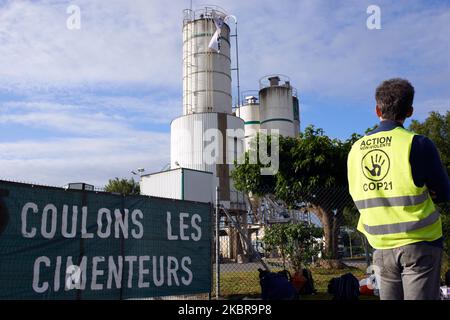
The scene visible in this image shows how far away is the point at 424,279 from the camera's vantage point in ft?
7.50

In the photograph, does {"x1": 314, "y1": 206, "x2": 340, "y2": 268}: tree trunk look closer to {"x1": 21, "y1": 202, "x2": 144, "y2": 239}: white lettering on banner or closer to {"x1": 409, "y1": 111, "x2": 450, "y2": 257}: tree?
{"x1": 409, "y1": 111, "x2": 450, "y2": 257}: tree

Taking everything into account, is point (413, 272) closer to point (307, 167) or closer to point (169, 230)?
point (169, 230)

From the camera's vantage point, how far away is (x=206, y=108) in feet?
110

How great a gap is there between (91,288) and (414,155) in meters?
4.87

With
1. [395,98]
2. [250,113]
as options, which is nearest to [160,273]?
[395,98]

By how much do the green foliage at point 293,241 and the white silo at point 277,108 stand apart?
1211 inches

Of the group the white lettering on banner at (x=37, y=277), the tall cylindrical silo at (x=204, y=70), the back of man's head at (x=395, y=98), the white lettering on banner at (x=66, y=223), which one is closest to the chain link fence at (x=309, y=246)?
the white lettering on banner at (x=66, y=223)

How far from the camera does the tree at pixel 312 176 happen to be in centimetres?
1653

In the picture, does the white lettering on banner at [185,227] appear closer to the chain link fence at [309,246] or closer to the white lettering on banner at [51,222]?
the chain link fence at [309,246]

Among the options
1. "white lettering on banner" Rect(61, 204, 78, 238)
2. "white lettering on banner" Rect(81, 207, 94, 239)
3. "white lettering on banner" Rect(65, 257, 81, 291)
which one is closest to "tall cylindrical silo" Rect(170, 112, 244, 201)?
"white lettering on banner" Rect(81, 207, 94, 239)

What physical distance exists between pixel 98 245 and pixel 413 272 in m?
4.70

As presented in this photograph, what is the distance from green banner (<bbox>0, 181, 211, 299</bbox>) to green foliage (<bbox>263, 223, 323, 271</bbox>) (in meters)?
5.13

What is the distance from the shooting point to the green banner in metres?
5.38

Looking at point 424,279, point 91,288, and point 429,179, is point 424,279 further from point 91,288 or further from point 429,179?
point 91,288
